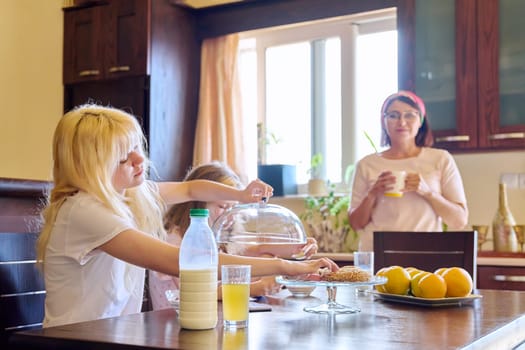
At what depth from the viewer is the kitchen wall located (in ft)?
15.0

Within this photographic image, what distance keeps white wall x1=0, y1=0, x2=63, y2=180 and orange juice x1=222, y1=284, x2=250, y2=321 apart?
3561mm

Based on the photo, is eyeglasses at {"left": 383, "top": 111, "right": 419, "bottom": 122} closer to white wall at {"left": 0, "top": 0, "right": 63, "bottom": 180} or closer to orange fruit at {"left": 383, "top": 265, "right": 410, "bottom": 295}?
orange fruit at {"left": 383, "top": 265, "right": 410, "bottom": 295}

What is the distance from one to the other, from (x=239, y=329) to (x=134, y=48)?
3.03 m

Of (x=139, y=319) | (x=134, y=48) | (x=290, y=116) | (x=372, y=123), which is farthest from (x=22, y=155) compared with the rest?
(x=139, y=319)

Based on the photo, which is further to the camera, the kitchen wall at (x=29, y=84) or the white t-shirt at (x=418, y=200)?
the kitchen wall at (x=29, y=84)

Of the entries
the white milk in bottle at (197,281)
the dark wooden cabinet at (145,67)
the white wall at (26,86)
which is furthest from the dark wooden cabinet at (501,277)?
the white wall at (26,86)

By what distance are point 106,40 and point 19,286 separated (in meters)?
2.70

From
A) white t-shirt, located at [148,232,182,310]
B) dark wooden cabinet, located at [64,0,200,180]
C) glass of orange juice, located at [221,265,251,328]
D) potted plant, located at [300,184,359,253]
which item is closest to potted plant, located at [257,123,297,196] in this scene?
potted plant, located at [300,184,359,253]

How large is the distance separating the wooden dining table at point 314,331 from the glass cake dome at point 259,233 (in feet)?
0.76

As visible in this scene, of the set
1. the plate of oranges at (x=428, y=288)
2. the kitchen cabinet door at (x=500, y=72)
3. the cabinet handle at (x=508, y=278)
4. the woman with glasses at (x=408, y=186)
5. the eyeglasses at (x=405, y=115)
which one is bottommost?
the cabinet handle at (x=508, y=278)

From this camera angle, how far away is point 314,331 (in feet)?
4.17

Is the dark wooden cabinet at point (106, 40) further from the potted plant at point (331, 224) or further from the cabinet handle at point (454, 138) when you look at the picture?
the cabinet handle at point (454, 138)

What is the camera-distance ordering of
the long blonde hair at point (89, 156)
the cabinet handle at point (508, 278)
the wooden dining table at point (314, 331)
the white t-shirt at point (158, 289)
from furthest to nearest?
the cabinet handle at point (508, 278)
the white t-shirt at point (158, 289)
the long blonde hair at point (89, 156)
the wooden dining table at point (314, 331)

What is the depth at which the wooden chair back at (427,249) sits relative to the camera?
2314mm
